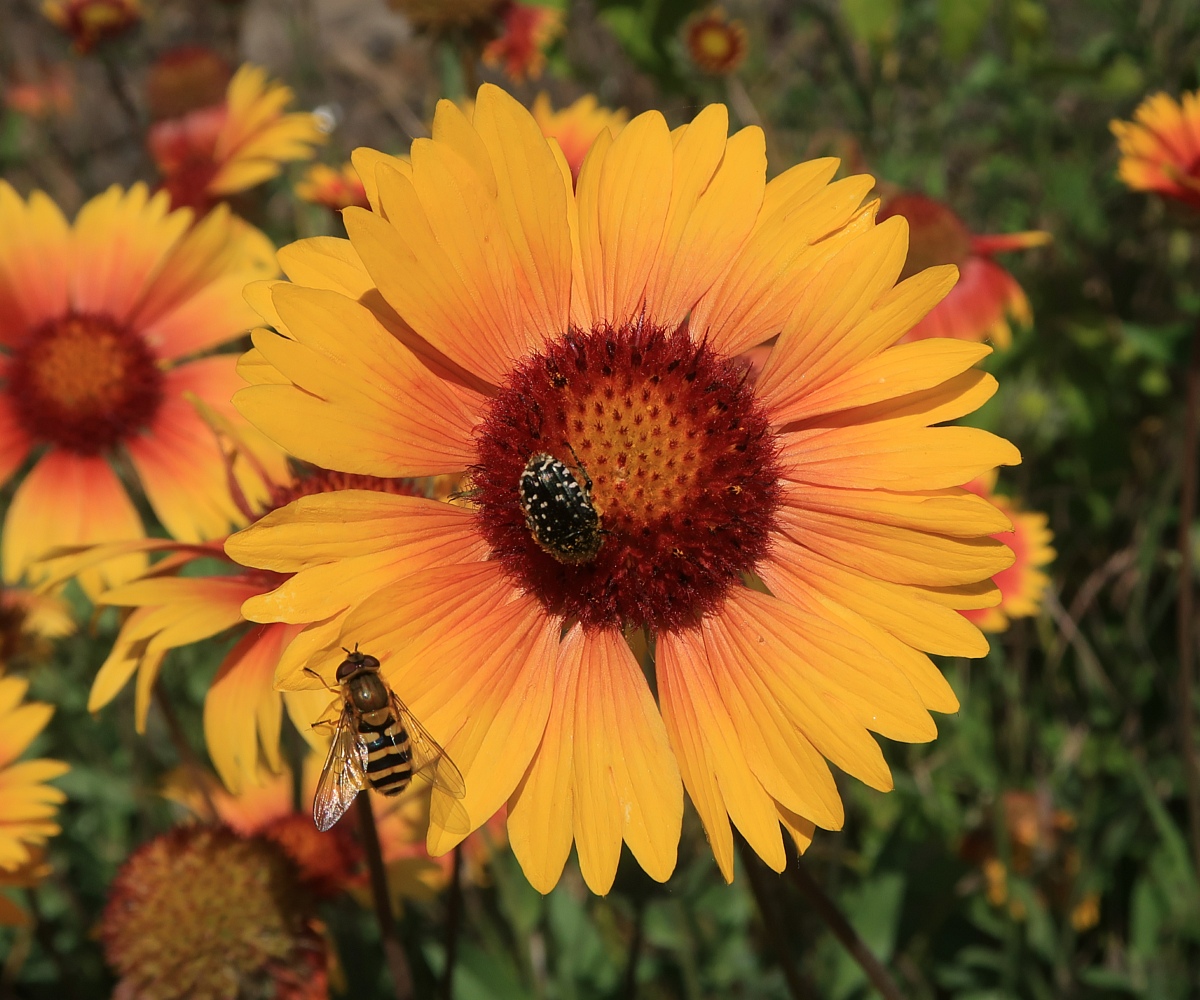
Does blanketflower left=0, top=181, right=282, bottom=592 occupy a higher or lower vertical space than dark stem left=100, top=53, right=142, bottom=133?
lower

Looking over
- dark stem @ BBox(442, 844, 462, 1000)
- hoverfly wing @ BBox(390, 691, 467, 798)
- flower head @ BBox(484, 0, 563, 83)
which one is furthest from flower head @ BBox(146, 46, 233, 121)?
hoverfly wing @ BBox(390, 691, 467, 798)

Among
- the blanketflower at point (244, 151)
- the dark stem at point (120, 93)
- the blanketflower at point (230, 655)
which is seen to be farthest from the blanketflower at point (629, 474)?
the dark stem at point (120, 93)

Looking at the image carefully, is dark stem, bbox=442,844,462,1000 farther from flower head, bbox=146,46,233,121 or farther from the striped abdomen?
flower head, bbox=146,46,233,121

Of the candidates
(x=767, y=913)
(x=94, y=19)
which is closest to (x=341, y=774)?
(x=767, y=913)

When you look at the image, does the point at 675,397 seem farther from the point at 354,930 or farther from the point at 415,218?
the point at 354,930

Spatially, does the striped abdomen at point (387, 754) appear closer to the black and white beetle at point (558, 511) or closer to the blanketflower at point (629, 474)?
the blanketflower at point (629, 474)
